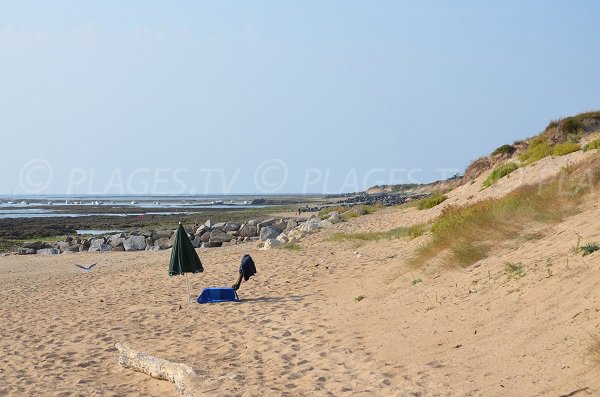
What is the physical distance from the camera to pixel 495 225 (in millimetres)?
12242

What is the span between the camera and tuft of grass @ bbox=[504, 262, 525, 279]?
9258 millimetres

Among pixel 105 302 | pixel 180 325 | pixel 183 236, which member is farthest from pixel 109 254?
pixel 180 325

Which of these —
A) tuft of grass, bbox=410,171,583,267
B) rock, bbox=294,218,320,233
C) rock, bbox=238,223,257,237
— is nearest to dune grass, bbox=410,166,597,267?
tuft of grass, bbox=410,171,583,267

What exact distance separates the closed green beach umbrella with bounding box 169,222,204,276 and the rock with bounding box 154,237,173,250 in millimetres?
17943

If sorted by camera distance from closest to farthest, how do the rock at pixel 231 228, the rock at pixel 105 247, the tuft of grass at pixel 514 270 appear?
the tuft of grass at pixel 514 270 → the rock at pixel 105 247 → the rock at pixel 231 228

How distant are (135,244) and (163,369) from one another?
2426 cm

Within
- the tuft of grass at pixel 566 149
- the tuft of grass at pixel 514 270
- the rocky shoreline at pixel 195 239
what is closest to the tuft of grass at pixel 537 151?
the tuft of grass at pixel 566 149

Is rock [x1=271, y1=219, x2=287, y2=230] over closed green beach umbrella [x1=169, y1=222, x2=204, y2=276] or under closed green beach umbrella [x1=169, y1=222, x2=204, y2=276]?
over

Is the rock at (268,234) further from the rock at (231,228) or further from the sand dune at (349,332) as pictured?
the sand dune at (349,332)

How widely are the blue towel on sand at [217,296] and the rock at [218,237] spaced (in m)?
17.1

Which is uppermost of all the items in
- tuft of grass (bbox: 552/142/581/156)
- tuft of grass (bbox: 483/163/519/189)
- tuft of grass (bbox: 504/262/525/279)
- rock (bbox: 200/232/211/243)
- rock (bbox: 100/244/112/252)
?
tuft of grass (bbox: 552/142/581/156)

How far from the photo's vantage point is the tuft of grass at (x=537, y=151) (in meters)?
26.4

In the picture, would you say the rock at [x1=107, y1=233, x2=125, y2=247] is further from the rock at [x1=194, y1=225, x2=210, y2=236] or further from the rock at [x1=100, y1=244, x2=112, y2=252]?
the rock at [x1=194, y1=225, x2=210, y2=236]

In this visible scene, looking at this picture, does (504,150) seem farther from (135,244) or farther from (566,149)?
(135,244)
